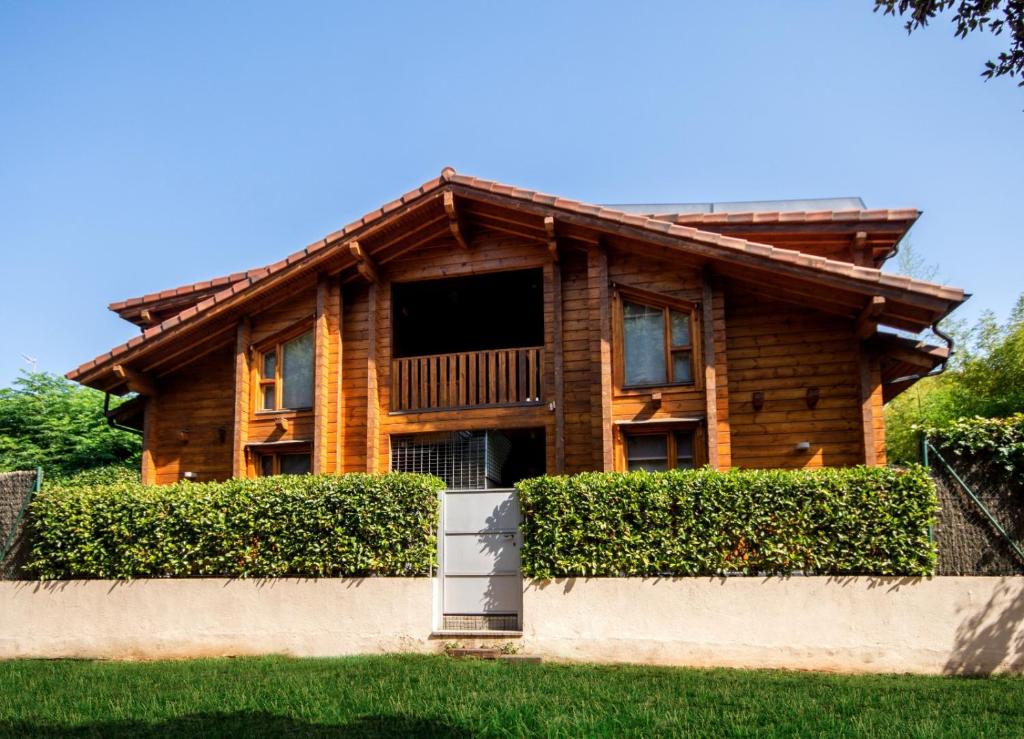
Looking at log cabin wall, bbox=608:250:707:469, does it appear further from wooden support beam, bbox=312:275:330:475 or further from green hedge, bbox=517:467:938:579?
wooden support beam, bbox=312:275:330:475

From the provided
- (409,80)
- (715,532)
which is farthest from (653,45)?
(715,532)

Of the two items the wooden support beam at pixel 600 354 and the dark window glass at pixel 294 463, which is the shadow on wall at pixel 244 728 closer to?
the wooden support beam at pixel 600 354

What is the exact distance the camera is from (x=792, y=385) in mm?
13836

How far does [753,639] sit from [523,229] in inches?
309

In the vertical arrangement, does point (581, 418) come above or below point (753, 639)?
above

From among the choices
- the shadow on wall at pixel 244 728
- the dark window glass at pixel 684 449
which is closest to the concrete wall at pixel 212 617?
→ the shadow on wall at pixel 244 728

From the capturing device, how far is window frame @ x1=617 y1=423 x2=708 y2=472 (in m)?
14.0

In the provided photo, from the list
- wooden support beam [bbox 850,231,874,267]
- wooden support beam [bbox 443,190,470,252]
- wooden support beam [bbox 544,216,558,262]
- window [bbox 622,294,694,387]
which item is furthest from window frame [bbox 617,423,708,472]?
wooden support beam [bbox 443,190,470,252]

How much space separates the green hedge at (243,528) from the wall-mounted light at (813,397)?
5.71 metres

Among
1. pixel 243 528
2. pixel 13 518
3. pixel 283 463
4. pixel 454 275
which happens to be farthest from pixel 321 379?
pixel 13 518

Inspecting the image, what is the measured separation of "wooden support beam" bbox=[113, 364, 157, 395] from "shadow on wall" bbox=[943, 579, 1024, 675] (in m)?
13.1

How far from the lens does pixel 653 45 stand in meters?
11.2

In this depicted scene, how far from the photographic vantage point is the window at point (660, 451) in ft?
47.0

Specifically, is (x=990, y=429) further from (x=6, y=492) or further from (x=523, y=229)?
(x=6, y=492)
